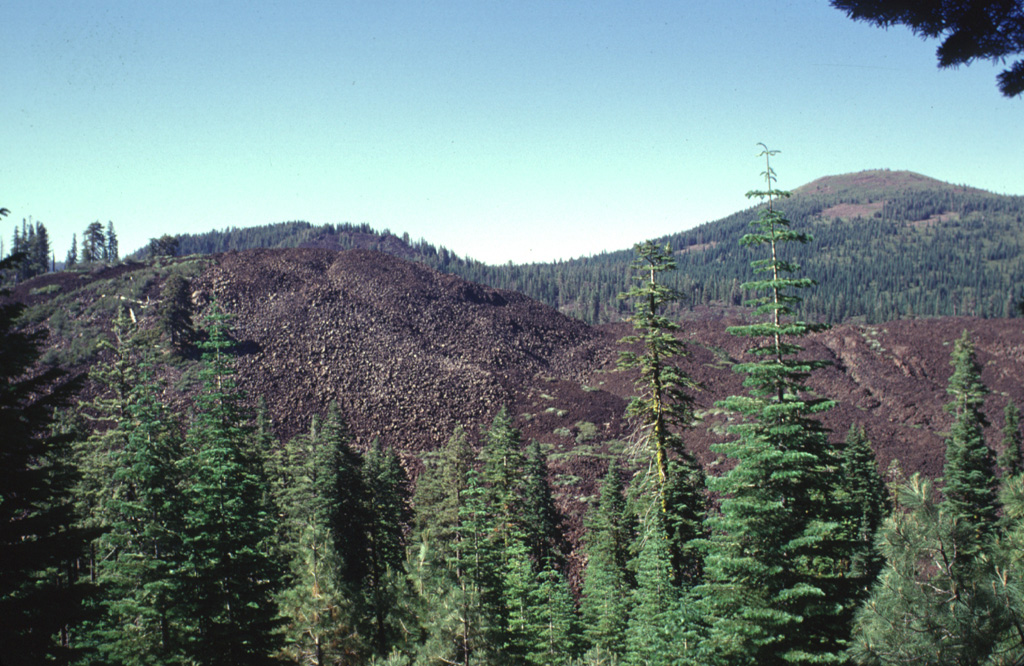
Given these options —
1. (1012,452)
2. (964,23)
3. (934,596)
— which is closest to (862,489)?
(1012,452)

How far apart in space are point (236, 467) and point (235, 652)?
464 cm

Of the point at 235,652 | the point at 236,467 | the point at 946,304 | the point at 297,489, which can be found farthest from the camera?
the point at 946,304

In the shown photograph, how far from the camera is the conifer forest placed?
7984mm

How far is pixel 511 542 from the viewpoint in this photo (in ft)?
92.3

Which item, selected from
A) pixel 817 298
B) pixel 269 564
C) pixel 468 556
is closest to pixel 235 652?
pixel 269 564

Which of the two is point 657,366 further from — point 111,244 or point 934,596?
point 111,244

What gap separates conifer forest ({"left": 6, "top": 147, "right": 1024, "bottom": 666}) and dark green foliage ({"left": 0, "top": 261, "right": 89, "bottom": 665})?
0.03m

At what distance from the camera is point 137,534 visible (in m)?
16.1

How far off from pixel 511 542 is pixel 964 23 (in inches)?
1077

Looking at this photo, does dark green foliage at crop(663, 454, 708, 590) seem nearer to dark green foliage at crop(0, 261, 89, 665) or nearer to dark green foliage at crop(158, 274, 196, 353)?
dark green foliage at crop(0, 261, 89, 665)

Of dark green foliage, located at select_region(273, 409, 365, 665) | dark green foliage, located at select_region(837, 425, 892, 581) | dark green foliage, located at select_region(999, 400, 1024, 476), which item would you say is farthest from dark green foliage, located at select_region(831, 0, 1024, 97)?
dark green foliage, located at select_region(999, 400, 1024, 476)

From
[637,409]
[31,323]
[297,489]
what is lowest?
[297,489]

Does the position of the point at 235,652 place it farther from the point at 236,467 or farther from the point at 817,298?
the point at 817,298

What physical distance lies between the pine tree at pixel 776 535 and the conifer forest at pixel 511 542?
0.18ft
